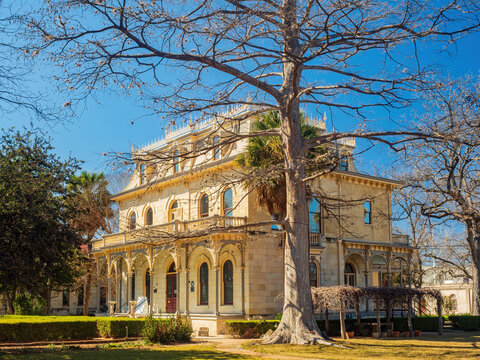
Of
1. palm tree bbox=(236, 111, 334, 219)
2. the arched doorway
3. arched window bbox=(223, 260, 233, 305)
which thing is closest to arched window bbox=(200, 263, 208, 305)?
arched window bbox=(223, 260, 233, 305)

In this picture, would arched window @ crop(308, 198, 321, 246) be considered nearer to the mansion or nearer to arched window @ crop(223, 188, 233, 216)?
the mansion

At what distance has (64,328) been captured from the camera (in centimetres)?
2308

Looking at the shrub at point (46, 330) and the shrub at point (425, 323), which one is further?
the shrub at point (425, 323)

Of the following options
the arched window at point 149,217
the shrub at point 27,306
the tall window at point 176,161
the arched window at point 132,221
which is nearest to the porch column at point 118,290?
the arched window at point 132,221

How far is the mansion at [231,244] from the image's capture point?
26.7 meters

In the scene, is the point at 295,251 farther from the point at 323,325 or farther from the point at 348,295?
the point at 323,325

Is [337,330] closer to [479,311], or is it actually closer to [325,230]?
[325,230]

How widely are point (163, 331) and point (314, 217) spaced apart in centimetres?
1203

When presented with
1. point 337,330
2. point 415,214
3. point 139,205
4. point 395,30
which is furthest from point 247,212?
point 415,214

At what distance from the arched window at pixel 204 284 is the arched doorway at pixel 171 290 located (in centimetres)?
257

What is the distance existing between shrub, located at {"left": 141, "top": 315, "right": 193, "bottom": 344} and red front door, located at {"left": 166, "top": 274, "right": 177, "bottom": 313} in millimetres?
9964

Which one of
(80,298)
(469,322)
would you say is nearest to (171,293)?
(469,322)

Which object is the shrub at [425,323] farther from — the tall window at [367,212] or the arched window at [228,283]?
the arched window at [228,283]

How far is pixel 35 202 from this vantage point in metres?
16.2
